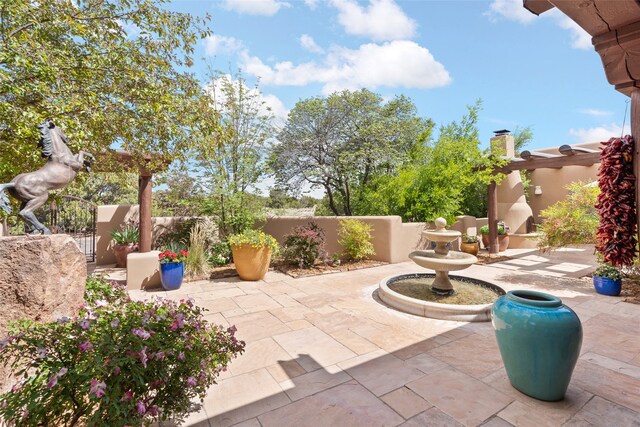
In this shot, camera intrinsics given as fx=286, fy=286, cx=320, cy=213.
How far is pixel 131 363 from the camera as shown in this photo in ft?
4.99

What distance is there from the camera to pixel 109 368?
1.44 metres

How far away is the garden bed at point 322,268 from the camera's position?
6.47 meters

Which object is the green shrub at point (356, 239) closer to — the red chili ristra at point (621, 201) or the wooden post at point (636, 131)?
the red chili ristra at point (621, 201)

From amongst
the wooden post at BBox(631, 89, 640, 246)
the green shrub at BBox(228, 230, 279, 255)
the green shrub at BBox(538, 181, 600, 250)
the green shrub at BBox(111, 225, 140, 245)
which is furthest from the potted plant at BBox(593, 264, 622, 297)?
the green shrub at BBox(111, 225, 140, 245)

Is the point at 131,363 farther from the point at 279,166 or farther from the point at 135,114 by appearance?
the point at 279,166

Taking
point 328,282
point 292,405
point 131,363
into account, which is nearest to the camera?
point 131,363

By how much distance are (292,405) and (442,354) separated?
5.35 ft

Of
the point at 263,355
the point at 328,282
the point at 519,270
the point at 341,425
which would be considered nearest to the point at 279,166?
the point at 328,282

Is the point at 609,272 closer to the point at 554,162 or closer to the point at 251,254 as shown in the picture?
the point at 554,162

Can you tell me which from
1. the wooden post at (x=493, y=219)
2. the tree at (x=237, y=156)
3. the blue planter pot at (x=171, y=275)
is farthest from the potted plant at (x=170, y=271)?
the wooden post at (x=493, y=219)

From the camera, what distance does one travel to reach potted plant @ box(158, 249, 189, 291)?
17.5 feet

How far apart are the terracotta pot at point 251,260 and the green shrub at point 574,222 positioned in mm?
6185

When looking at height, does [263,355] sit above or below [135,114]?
below

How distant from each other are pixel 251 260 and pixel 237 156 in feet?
10.8
